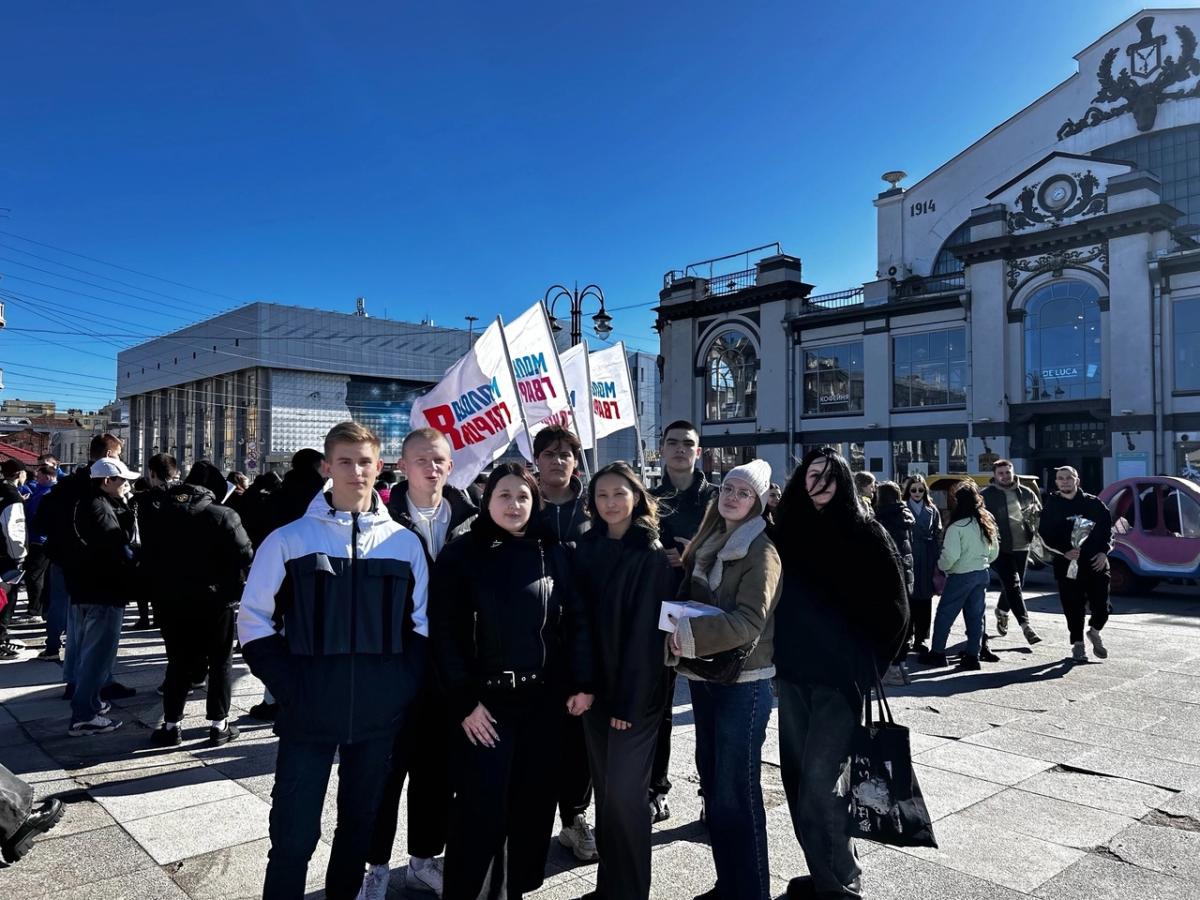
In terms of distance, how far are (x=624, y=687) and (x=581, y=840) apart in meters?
1.17

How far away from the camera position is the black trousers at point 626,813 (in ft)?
10.4

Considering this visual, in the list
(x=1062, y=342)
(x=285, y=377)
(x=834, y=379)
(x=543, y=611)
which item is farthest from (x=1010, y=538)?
(x=285, y=377)

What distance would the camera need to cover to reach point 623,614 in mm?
3256

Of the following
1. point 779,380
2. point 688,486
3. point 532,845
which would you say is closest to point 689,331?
point 779,380

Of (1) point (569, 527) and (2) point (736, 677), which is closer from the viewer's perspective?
(2) point (736, 677)

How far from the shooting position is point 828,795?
3299mm

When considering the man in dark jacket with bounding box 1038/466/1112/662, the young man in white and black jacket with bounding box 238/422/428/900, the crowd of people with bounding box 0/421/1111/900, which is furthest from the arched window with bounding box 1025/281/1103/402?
the young man in white and black jacket with bounding box 238/422/428/900

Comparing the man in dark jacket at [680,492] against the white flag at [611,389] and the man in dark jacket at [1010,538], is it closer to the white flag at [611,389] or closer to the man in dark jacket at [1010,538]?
the white flag at [611,389]

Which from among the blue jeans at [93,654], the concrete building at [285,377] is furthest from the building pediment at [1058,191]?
the concrete building at [285,377]

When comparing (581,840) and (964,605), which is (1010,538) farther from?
(581,840)

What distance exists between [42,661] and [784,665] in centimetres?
841

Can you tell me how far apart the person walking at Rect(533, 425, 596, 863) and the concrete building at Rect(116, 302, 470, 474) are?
61020 millimetres

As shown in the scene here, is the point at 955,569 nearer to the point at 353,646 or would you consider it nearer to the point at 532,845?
the point at 532,845

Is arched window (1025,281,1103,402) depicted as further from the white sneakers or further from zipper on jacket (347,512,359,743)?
zipper on jacket (347,512,359,743)
